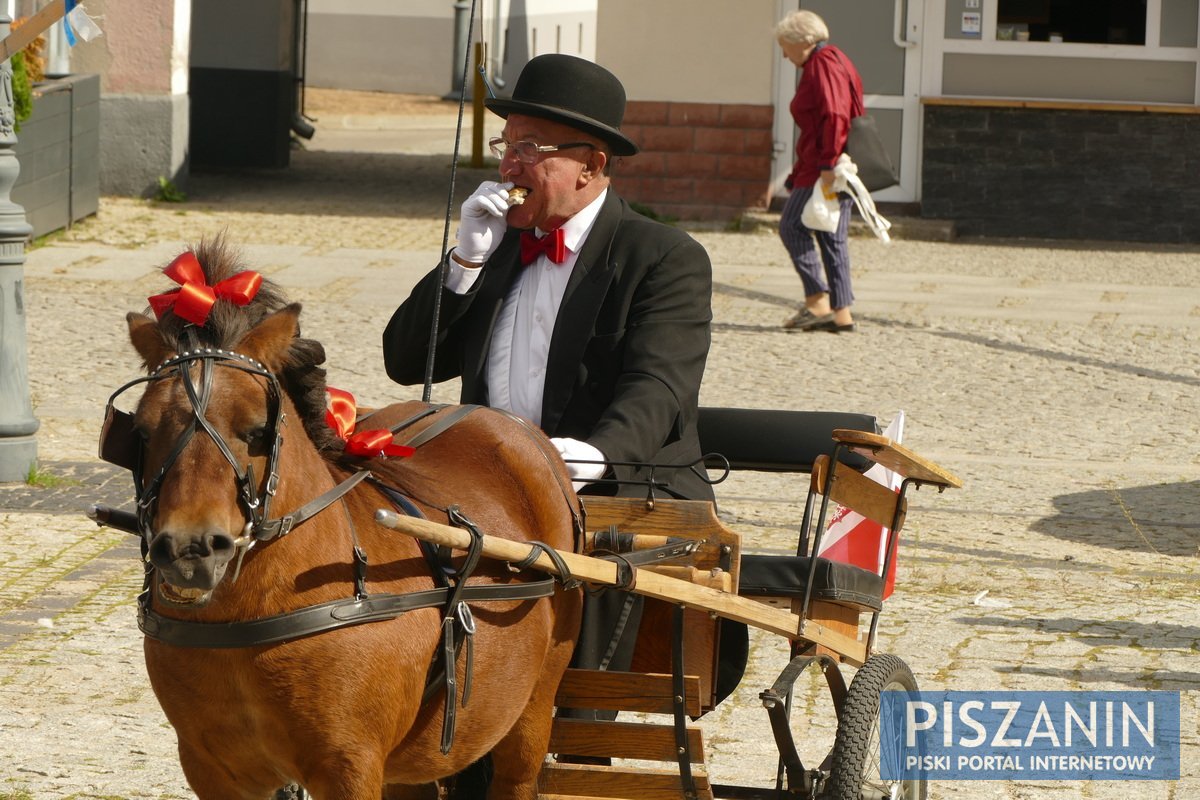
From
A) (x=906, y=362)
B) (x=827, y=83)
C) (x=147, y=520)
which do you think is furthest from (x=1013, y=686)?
(x=827, y=83)

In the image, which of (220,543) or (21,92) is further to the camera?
(21,92)

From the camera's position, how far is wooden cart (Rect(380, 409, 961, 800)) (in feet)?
13.1

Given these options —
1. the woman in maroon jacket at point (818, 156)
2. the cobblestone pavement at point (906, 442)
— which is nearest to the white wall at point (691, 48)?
the cobblestone pavement at point (906, 442)

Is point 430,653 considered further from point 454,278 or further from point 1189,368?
point 1189,368

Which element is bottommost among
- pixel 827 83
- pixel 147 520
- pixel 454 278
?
pixel 147 520

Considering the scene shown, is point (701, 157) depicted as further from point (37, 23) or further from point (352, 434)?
point (352, 434)

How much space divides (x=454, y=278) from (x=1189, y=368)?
28.0 ft

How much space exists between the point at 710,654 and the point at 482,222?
3.86 feet

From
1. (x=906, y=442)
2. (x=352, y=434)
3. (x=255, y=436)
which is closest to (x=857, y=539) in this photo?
(x=352, y=434)

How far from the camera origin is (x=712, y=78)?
58.0ft

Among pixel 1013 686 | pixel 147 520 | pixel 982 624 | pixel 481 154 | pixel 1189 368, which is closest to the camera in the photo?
pixel 147 520

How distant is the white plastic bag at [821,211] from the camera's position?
12.4 metres

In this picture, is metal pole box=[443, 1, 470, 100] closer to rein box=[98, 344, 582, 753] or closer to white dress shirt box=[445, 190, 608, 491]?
white dress shirt box=[445, 190, 608, 491]

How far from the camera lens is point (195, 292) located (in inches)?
120
